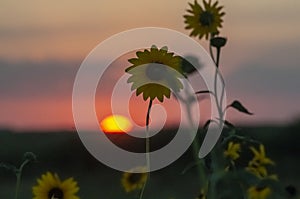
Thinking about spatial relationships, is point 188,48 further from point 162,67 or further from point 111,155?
point 111,155

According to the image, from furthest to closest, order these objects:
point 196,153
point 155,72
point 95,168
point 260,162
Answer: point 95,168 → point 260,162 → point 155,72 → point 196,153

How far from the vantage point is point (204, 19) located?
204 centimetres

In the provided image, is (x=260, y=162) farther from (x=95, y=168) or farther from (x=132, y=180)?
(x=95, y=168)

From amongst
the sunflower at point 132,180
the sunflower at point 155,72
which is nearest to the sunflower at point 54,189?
the sunflower at point 132,180

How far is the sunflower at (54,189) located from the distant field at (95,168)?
0.73 feet

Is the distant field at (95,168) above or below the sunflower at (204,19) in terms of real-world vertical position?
above

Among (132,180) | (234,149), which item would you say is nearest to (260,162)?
(234,149)

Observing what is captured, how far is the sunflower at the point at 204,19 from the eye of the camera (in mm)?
1997

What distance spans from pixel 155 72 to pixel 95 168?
2.65 m

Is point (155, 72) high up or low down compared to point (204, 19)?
down

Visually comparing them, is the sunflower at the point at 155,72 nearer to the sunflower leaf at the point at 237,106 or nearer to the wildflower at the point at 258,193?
the sunflower leaf at the point at 237,106

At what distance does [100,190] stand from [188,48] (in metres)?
1.97

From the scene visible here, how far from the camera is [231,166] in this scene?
5.63 feet

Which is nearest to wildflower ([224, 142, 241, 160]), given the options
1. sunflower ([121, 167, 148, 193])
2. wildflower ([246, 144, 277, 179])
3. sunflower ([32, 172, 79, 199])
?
wildflower ([246, 144, 277, 179])
